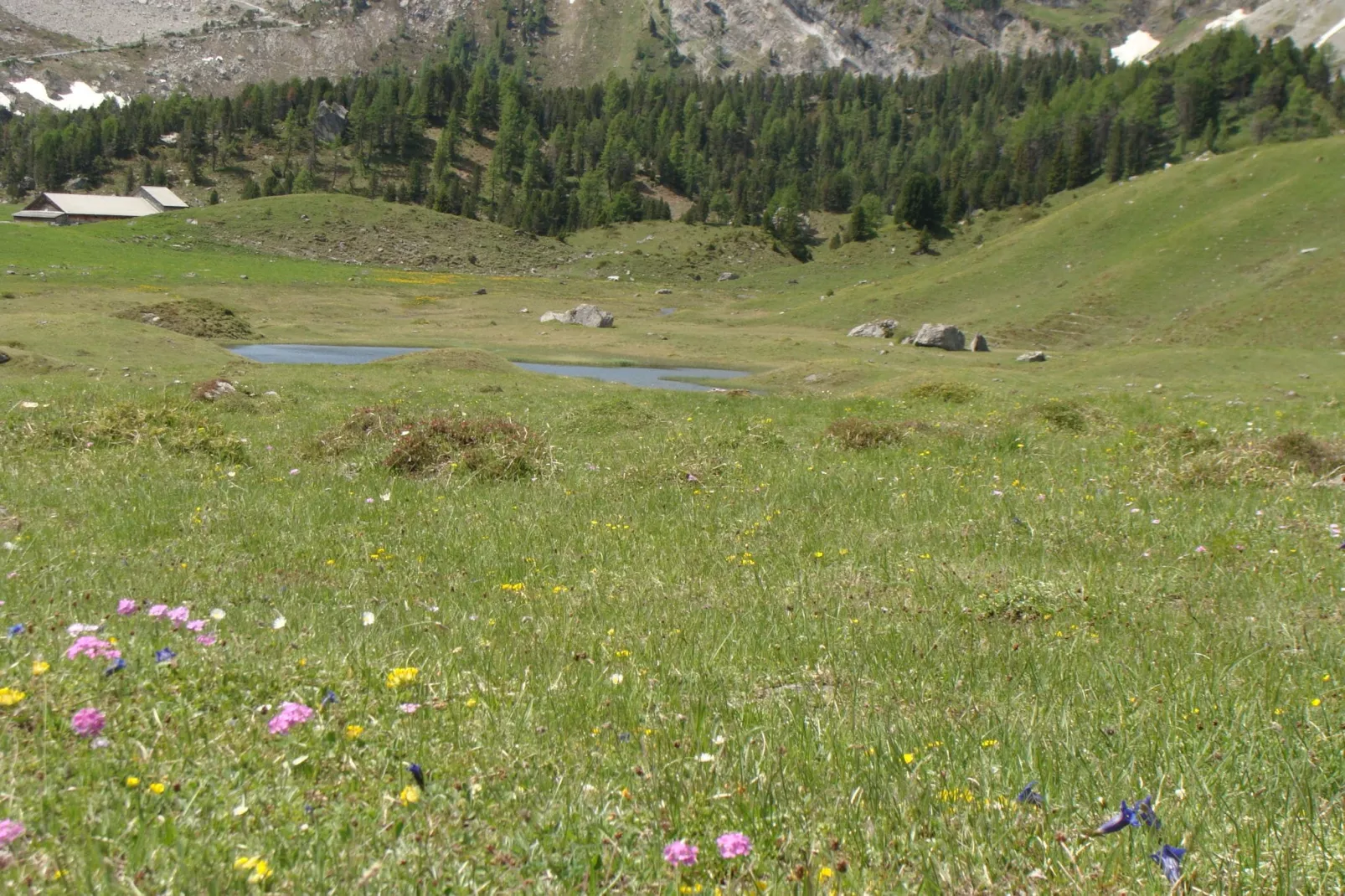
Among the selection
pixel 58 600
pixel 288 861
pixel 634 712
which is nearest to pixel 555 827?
pixel 288 861

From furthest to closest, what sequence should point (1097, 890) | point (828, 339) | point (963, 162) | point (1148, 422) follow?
point (963, 162), point (828, 339), point (1148, 422), point (1097, 890)

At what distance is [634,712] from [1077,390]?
118 ft

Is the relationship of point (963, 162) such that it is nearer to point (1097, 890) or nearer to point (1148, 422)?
point (1148, 422)

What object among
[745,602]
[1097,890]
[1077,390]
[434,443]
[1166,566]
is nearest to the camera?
[1097,890]

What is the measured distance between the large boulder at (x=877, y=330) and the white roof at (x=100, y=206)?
468ft

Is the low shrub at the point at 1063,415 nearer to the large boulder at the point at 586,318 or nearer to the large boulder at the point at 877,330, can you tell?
the large boulder at the point at 877,330

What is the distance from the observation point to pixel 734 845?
310 centimetres

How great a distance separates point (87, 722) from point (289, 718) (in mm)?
788

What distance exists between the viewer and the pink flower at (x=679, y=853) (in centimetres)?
302

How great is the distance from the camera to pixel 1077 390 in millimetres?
36375

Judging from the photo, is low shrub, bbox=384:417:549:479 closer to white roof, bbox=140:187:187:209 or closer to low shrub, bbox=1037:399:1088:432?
low shrub, bbox=1037:399:1088:432

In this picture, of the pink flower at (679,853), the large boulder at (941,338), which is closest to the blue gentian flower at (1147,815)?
the pink flower at (679,853)

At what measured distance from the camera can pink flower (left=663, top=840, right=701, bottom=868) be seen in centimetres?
302

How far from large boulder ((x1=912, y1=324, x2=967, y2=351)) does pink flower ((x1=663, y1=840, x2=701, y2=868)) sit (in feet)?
194
